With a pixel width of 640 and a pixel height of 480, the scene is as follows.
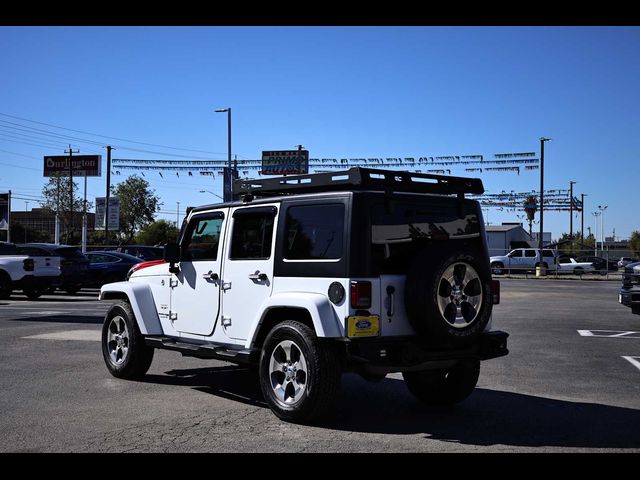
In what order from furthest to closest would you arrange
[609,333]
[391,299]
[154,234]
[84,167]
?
[154,234] → [84,167] → [609,333] → [391,299]

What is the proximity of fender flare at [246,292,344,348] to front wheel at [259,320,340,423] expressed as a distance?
14 centimetres

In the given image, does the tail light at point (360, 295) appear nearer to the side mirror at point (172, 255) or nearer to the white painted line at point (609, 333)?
the side mirror at point (172, 255)

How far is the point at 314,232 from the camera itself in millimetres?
6305

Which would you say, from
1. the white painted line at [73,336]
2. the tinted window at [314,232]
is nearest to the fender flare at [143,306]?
the tinted window at [314,232]

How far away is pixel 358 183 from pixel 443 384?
2416 millimetres

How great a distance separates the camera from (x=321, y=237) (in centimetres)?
623

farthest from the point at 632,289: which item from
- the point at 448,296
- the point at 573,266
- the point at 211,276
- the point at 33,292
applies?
the point at 573,266

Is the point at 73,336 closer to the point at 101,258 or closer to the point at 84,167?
the point at 101,258

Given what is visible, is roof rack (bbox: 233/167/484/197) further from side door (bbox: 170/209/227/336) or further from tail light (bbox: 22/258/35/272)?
tail light (bbox: 22/258/35/272)

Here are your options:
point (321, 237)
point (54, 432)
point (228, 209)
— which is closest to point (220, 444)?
point (54, 432)
